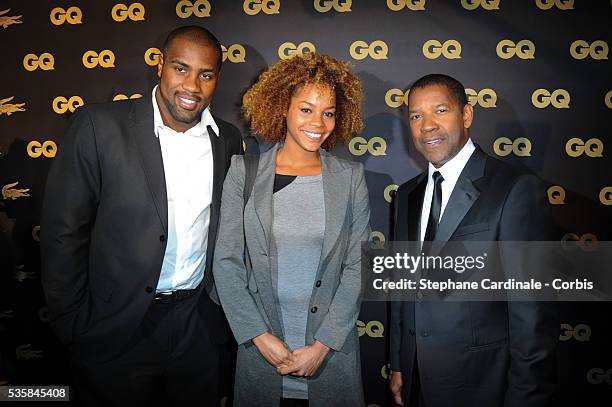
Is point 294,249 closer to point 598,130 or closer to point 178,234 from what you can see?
point 178,234

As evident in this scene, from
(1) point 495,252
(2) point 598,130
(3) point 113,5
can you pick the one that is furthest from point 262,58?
(2) point 598,130

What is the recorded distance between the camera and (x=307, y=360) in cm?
207

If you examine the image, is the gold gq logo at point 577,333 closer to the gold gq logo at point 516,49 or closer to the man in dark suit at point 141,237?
the gold gq logo at point 516,49

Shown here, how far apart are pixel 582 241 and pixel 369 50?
1.90 meters

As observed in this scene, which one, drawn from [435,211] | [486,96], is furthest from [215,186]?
[486,96]

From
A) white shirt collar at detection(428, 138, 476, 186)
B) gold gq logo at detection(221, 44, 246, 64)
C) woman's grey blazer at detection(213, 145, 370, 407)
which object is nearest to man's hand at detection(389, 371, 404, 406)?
woman's grey blazer at detection(213, 145, 370, 407)

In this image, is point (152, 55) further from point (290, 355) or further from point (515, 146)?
point (515, 146)

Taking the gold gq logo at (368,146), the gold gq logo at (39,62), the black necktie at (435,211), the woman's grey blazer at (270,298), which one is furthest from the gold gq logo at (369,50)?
the gold gq logo at (39,62)

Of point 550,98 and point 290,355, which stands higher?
point 550,98

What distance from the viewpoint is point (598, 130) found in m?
3.05

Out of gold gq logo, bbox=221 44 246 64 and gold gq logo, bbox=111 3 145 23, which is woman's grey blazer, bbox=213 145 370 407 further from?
gold gq logo, bbox=111 3 145 23

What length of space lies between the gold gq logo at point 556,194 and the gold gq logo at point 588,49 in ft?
2.83

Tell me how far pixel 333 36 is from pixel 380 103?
543 mm

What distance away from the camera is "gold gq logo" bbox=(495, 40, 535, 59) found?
9.98ft
